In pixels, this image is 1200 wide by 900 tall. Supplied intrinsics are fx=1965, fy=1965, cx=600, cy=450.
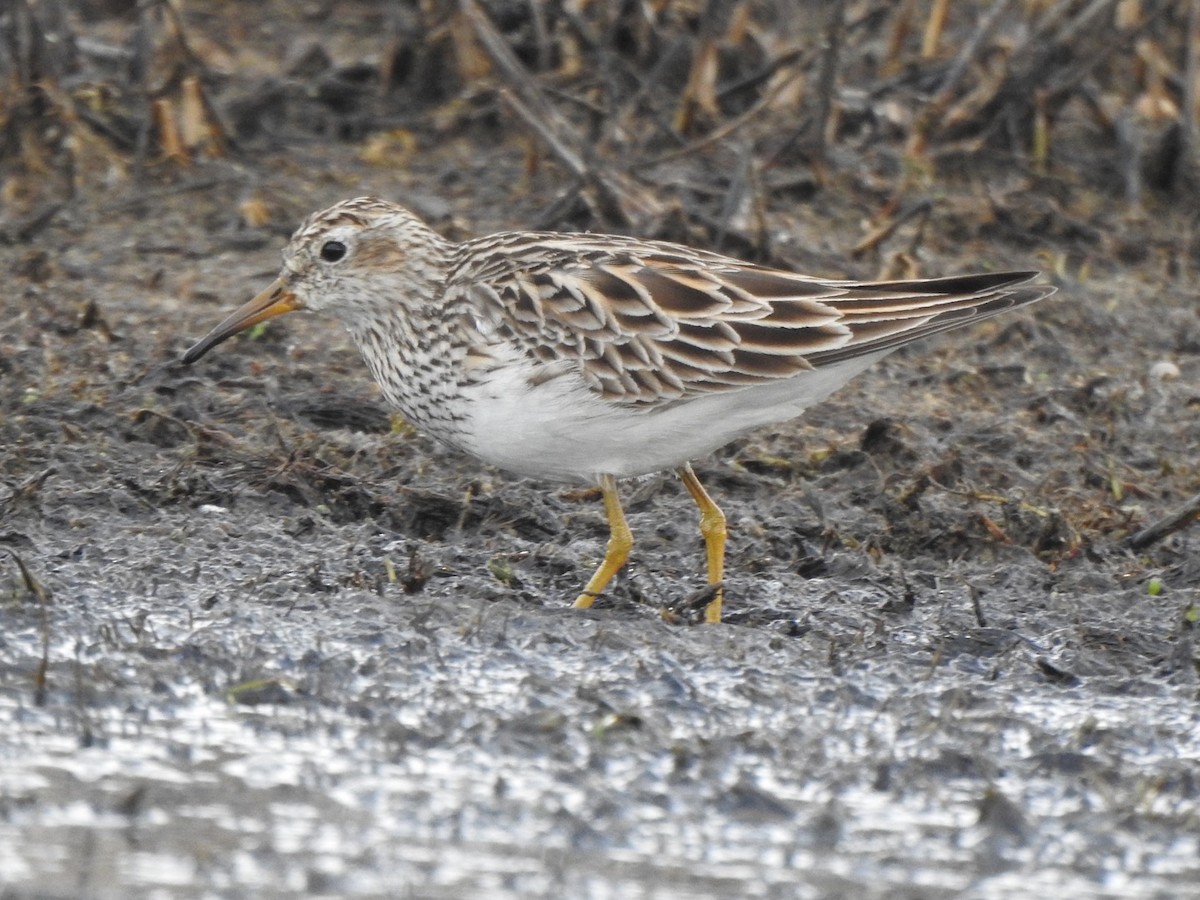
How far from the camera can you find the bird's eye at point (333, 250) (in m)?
7.50

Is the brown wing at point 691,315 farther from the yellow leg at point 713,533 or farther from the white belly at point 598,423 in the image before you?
the yellow leg at point 713,533

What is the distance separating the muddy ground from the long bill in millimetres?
552

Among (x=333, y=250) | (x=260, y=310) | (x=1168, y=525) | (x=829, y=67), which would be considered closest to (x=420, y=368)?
(x=333, y=250)

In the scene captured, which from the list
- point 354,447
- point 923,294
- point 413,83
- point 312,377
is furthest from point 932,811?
point 413,83

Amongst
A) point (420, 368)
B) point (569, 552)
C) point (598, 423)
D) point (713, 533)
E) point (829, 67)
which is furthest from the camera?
point (829, 67)

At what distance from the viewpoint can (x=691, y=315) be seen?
698cm

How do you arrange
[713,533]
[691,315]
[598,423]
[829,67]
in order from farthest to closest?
[829,67]
[713,533]
[691,315]
[598,423]

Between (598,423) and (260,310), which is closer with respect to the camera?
(598,423)

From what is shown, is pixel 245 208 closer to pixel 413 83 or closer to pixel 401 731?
pixel 413 83

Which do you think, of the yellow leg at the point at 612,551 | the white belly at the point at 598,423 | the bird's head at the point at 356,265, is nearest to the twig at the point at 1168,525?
the white belly at the point at 598,423

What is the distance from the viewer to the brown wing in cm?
686

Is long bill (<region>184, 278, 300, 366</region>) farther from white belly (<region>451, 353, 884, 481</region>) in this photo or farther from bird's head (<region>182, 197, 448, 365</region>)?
white belly (<region>451, 353, 884, 481</region>)

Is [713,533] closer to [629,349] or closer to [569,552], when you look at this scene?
[569,552]

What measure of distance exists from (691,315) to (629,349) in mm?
273
